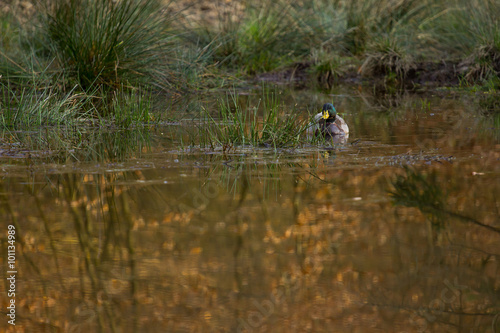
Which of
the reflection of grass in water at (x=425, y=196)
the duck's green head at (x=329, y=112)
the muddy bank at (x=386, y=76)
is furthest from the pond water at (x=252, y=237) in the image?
the muddy bank at (x=386, y=76)

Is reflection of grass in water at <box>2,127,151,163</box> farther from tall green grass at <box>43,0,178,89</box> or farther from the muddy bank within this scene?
the muddy bank

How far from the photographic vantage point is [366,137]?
793 cm

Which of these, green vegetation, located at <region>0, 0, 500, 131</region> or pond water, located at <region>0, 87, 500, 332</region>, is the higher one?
green vegetation, located at <region>0, 0, 500, 131</region>

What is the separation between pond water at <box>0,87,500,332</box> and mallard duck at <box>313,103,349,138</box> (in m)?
0.81

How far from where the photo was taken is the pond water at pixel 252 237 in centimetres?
332

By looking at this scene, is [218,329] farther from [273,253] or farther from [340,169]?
[340,169]

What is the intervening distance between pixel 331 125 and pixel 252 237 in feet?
13.1

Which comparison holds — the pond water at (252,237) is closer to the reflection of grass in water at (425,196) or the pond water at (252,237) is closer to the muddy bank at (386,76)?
the reflection of grass in water at (425,196)

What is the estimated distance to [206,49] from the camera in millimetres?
13773

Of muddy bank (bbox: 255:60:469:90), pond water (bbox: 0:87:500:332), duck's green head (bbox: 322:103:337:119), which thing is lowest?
pond water (bbox: 0:87:500:332)

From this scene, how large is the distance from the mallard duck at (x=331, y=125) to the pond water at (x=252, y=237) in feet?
2.66

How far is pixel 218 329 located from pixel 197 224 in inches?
56.8

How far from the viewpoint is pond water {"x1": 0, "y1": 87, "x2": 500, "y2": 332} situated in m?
3.32

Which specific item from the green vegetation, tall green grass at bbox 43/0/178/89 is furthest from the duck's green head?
tall green grass at bbox 43/0/178/89
